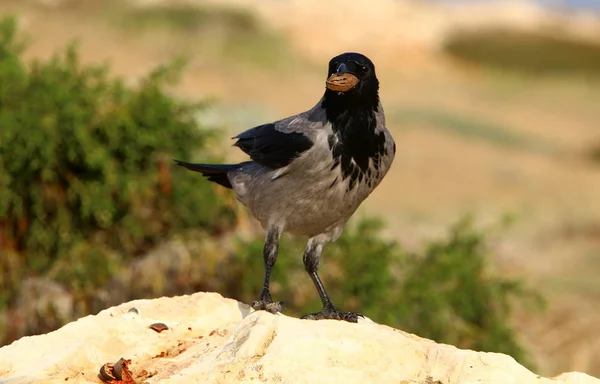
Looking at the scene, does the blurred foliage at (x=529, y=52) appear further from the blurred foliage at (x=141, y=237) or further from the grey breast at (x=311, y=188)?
the grey breast at (x=311, y=188)

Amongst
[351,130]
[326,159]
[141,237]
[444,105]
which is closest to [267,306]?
[326,159]

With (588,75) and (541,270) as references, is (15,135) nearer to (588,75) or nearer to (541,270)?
(541,270)

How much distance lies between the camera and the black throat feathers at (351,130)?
4637 mm

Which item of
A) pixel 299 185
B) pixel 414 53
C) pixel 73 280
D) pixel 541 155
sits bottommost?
pixel 73 280

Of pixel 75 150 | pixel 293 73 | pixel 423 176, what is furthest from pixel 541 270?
pixel 293 73

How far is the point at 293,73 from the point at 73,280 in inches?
779

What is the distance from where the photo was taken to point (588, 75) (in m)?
31.1

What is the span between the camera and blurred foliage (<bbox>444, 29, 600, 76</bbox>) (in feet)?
104

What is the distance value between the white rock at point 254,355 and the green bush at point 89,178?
309 centimetres

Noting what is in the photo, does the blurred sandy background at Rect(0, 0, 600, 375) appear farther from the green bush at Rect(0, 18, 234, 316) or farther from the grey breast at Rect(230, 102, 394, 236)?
the grey breast at Rect(230, 102, 394, 236)

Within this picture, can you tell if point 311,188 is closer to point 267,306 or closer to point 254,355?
point 267,306

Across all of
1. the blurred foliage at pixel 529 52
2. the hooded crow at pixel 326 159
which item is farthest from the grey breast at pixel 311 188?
the blurred foliage at pixel 529 52

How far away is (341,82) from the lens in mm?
4438

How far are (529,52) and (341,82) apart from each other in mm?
29893
